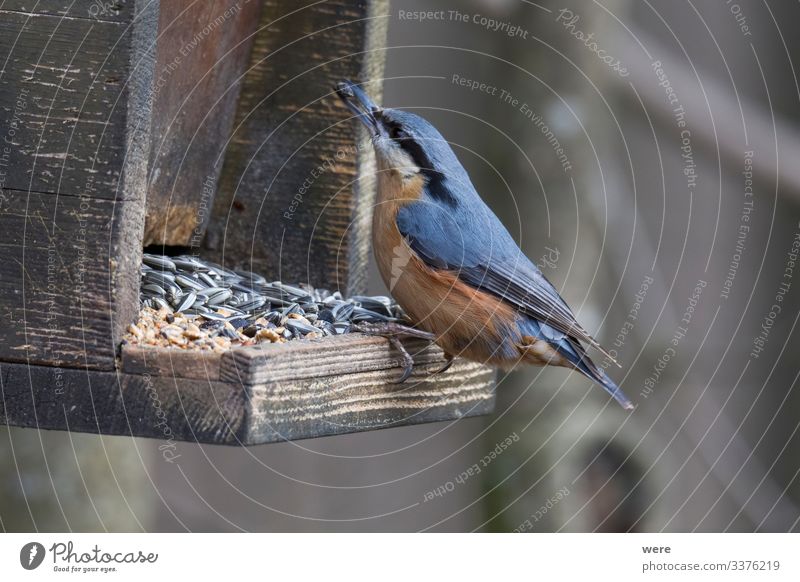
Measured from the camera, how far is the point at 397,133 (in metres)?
3.63

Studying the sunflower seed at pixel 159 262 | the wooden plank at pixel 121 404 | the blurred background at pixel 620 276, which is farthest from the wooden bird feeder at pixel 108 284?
the blurred background at pixel 620 276

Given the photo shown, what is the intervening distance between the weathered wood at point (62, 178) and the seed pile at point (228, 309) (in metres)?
0.19

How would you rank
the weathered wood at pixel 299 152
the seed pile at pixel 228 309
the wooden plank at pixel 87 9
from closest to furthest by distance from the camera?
1. the wooden plank at pixel 87 9
2. the seed pile at pixel 228 309
3. the weathered wood at pixel 299 152

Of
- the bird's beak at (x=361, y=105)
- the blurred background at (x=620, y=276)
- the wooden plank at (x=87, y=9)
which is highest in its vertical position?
the wooden plank at (x=87, y=9)

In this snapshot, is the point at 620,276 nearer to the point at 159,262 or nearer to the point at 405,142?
the point at 405,142

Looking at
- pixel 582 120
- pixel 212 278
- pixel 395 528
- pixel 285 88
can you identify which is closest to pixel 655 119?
pixel 582 120

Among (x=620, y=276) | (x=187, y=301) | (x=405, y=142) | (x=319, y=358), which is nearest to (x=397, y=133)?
(x=405, y=142)

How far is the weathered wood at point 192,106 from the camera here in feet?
11.0

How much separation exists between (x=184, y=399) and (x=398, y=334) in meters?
0.74

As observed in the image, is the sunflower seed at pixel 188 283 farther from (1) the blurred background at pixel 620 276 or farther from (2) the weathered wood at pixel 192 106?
(1) the blurred background at pixel 620 276

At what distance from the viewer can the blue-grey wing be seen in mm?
3389

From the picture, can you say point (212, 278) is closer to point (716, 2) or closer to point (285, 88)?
point (285, 88)

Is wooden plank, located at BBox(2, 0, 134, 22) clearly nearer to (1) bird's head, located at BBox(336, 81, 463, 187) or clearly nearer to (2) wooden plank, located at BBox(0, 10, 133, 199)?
(2) wooden plank, located at BBox(0, 10, 133, 199)

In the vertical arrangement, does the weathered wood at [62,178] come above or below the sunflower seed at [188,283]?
above
